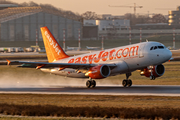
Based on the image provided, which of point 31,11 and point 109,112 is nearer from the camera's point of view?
point 109,112

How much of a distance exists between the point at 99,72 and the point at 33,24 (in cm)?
13971

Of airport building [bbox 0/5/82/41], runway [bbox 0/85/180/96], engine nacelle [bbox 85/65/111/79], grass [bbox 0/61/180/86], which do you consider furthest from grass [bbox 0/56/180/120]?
airport building [bbox 0/5/82/41]

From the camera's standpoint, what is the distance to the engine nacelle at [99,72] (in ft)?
129

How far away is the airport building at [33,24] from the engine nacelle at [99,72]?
13476cm

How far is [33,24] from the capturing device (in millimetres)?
174500

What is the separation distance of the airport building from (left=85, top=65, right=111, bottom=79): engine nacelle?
134757mm

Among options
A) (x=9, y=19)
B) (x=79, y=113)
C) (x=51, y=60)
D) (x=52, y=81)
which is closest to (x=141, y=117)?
(x=79, y=113)

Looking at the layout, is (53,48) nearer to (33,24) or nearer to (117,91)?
(117,91)

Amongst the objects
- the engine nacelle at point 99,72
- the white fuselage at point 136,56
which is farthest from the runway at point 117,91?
the white fuselage at point 136,56

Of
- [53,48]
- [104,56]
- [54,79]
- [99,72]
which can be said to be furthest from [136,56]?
[54,79]

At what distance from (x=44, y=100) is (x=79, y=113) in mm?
9172

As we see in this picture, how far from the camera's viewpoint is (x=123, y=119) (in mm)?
19891

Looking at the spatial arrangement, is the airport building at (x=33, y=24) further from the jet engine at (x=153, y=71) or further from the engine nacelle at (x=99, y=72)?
the jet engine at (x=153, y=71)

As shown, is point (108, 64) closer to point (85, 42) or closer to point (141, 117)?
point (141, 117)
